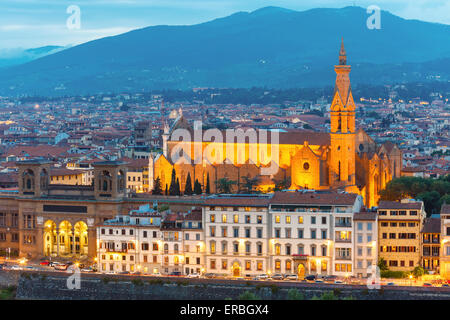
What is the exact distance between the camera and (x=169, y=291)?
44656mm

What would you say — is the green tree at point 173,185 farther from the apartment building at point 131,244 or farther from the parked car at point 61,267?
the apartment building at point 131,244

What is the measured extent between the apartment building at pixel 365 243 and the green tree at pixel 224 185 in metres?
21.3

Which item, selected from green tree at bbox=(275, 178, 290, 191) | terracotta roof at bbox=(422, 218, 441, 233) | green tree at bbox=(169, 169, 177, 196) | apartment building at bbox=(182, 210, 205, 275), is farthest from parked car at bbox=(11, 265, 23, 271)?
green tree at bbox=(275, 178, 290, 191)

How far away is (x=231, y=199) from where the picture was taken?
47625 mm

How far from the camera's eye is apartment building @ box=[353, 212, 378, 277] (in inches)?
1784

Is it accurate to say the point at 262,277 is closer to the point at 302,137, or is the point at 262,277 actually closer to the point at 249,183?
the point at 249,183

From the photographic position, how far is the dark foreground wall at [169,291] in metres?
41.8

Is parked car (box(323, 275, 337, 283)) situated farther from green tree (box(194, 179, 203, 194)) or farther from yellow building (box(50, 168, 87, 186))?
yellow building (box(50, 168, 87, 186))

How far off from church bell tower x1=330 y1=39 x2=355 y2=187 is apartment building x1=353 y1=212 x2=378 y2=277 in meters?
18.1

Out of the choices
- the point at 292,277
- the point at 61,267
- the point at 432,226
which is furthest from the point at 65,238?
the point at 432,226

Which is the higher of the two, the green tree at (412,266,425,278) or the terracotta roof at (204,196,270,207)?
the terracotta roof at (204,196,270,207)

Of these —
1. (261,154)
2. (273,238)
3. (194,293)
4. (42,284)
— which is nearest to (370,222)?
(273,238)

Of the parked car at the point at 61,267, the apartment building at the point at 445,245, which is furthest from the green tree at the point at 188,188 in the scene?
the apartment building at the point at 445,245

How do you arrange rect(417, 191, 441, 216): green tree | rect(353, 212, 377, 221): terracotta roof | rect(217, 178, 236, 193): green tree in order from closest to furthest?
rect(353, 212, 377, 221): terracotta roof < rect(417, 191, 441, 216): green tree < rect(217, 178, 236, 193): green tree
